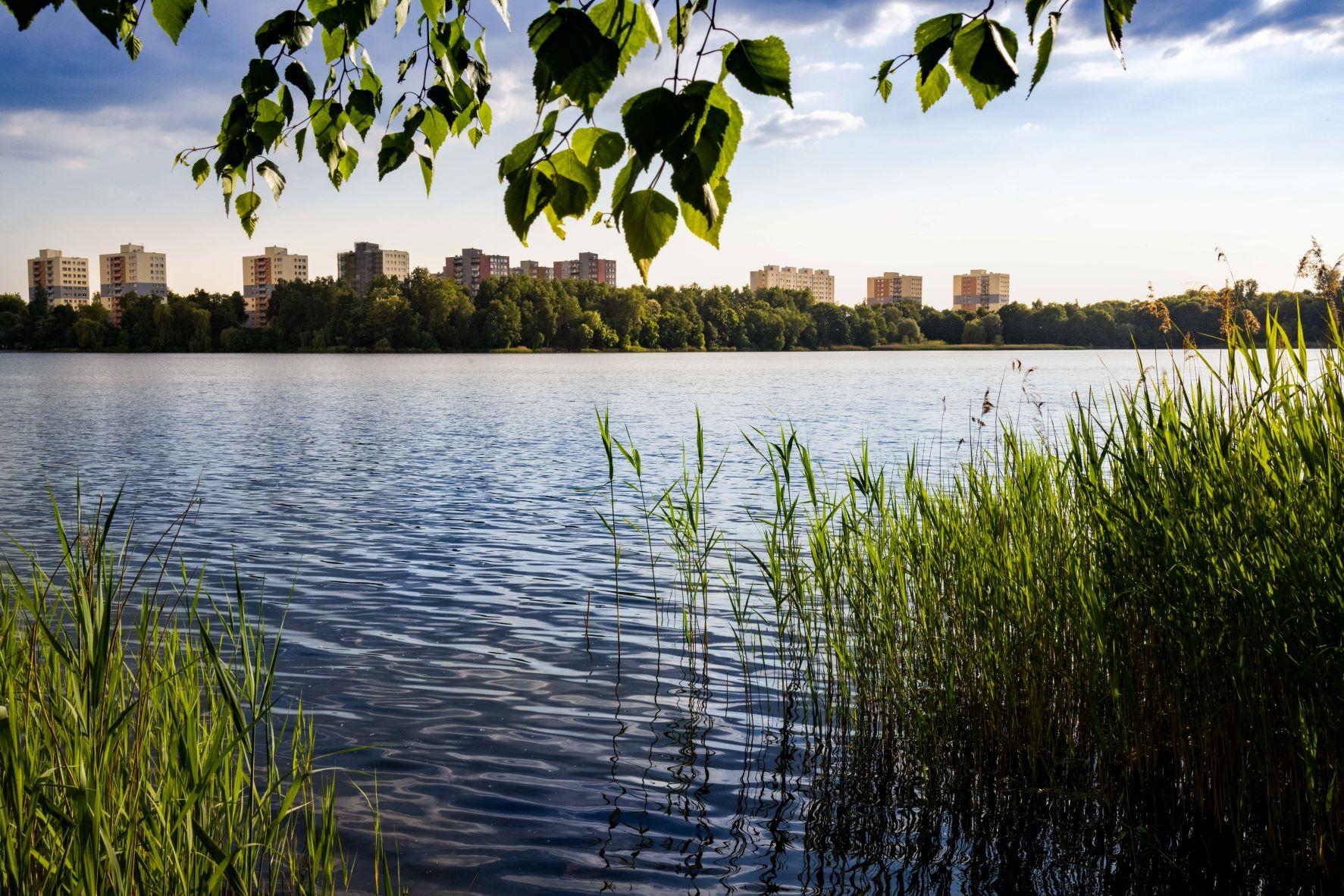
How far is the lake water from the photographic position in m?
5.35

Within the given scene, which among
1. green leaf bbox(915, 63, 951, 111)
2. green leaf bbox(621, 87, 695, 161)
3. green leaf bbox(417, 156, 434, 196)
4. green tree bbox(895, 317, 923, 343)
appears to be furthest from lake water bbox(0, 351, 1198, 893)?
green tree bbox(895, 317, 923, 343)

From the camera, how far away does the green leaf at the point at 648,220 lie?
169 cm

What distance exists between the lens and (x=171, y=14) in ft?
7.61

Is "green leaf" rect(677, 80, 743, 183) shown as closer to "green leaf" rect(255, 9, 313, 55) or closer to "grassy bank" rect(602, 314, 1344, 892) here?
"green leaf" rect(255, 9, 313, 55)

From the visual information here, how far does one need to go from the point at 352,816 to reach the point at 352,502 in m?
12.9

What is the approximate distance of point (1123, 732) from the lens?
4.81 metres

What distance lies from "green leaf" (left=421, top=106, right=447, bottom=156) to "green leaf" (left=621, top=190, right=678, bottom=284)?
163 cm

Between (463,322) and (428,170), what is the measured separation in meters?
138

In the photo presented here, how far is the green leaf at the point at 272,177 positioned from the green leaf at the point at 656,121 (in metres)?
2.26

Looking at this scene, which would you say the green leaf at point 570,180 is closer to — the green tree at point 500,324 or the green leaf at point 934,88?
the green leaf at point 934,88

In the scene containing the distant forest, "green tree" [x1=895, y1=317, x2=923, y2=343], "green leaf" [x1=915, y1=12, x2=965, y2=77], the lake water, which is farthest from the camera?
"green tree" [x1=895, y1=317, x2=923, y2=343]

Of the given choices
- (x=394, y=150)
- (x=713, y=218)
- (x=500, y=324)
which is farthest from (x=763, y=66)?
(x=500, y=324)

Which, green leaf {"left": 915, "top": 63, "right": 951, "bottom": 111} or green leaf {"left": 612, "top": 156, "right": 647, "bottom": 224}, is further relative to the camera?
green leaf {"left": 915, "top": 63, "right": 951, "bottom": 111}

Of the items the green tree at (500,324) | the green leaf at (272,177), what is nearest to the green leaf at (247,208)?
the green leaf at (272,177)
